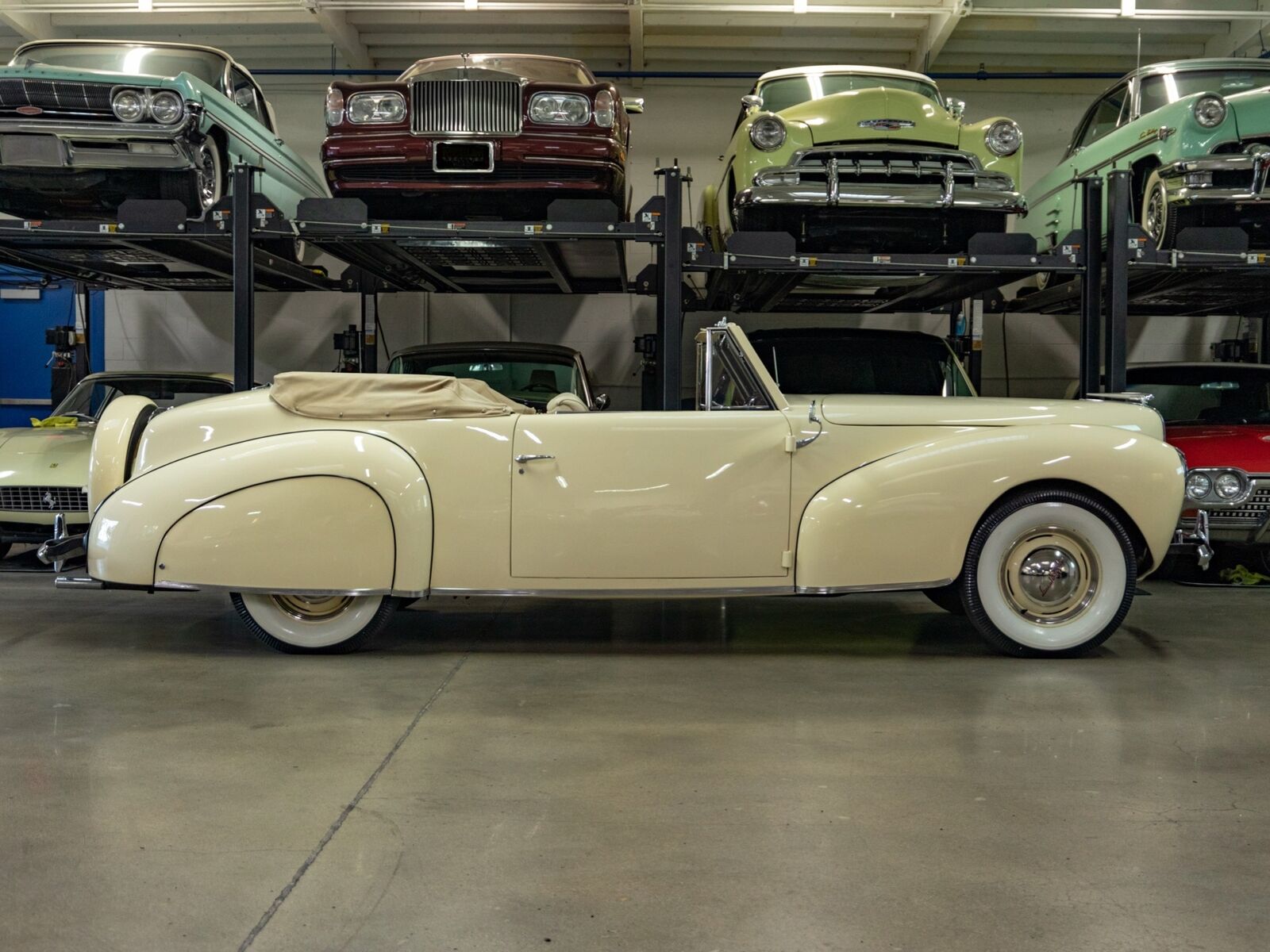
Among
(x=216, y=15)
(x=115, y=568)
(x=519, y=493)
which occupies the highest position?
(x=216, y=15)

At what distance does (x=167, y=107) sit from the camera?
20.9ft

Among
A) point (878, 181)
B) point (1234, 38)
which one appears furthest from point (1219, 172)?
point (1234, 38)

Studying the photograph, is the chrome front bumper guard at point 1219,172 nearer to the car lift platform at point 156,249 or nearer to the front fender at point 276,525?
the front fender at point 276,525

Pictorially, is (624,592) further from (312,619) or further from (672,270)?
(672,270)

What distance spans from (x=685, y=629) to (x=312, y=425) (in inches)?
80.6

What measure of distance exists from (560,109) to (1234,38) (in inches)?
325

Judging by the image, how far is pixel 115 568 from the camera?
14.5ft

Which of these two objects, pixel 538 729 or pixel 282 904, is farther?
pixel 538 729

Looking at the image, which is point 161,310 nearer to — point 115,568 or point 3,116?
point 3,116

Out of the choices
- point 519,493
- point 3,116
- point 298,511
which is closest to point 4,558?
point 3,116

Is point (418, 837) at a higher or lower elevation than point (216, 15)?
lower

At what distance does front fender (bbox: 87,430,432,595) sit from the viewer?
4395mm

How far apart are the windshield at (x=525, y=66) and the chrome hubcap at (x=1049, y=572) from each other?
4238 millimetres

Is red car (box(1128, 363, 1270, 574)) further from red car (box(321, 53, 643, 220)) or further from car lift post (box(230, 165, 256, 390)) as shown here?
car lift post (box(230, 165, 256, 390))
